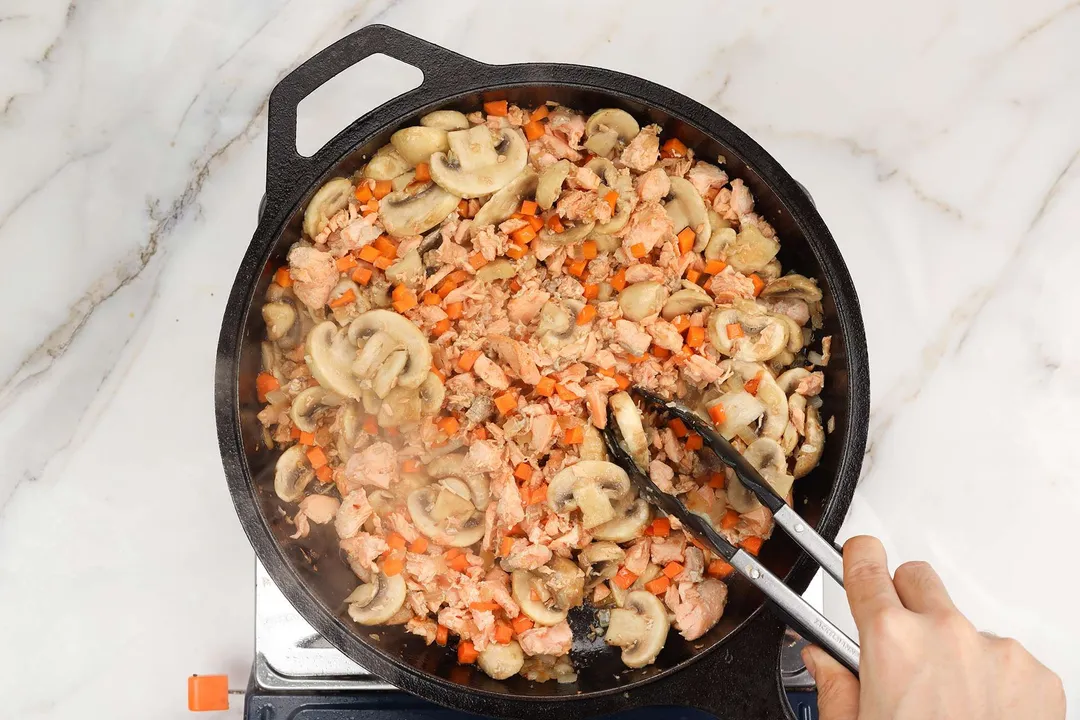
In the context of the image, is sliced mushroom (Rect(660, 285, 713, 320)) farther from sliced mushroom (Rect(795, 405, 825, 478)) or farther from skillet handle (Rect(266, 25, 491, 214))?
skillet handle (Rect(266, 25, 491, 214))

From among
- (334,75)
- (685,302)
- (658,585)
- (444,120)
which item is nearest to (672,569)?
(658,585)

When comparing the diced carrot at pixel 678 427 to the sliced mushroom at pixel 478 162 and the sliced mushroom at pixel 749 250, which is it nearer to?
the sliced mushroom at pixel 749 250

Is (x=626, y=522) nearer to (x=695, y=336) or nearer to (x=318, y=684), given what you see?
(x=695, y=336)

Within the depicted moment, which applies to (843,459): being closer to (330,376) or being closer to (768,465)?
(768,465)

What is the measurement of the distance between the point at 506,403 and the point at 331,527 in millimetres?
628

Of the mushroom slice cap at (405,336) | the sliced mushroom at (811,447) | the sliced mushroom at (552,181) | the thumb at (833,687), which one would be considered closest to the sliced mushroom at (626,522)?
the sliced mushroom at (811,447)

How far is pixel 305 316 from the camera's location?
7.30ft

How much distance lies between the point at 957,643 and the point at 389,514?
4.62 ft

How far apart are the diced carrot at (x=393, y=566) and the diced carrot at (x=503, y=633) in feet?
1.02

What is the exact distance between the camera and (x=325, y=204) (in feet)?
7.06

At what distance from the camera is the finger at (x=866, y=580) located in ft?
5.27

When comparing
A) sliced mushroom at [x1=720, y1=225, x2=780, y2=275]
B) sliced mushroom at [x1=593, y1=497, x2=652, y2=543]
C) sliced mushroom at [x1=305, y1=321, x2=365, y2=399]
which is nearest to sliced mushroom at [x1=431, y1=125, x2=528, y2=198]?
sliced mushroom at [x1=305, y1=321, x2=365, y2=399]

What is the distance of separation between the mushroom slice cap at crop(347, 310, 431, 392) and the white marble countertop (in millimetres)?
830

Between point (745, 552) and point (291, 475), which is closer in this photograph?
point (745, 552)
